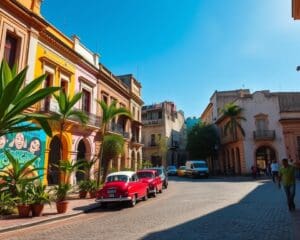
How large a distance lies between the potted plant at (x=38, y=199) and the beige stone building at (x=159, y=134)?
43260mm

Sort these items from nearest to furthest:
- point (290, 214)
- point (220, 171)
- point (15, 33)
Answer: point (290, 214) < point (15, 33) < point (220, 171)

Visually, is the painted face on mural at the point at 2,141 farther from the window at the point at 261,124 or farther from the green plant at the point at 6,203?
the window at the point at 261,124

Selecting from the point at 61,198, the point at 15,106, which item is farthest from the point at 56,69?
the point at 15,106

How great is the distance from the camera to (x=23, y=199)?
36.1 feet

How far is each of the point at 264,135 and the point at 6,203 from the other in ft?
112

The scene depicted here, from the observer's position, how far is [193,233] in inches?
299

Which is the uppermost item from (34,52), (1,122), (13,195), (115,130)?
(34,52)

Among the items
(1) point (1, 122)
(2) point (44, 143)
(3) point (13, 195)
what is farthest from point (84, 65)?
(1) point (1, 122)

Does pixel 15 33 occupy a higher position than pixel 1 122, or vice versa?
pixel 15 33

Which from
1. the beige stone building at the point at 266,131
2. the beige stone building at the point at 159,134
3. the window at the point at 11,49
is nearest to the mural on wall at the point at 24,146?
the window at the point at 11,49

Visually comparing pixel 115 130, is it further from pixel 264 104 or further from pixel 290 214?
pixel 264 104

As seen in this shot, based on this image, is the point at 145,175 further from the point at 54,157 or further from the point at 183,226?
the point at 183,226

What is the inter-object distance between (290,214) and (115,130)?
2002 cm

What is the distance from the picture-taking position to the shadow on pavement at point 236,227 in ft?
23.7
